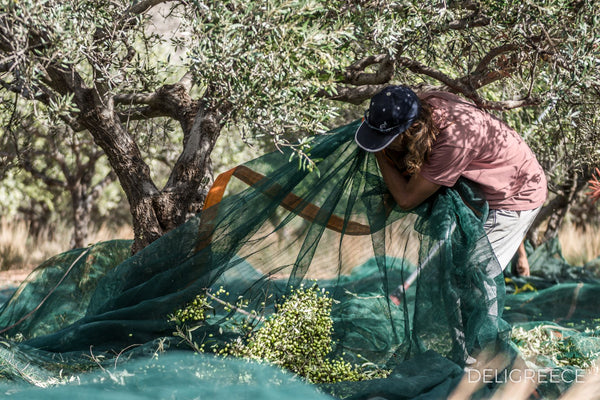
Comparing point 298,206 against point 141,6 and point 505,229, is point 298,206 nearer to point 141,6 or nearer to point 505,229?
point 505,229

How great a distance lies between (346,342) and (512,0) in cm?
263

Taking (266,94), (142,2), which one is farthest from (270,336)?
(142,2)

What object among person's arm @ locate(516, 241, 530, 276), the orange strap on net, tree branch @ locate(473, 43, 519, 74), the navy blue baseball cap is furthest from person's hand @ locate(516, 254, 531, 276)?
the navy blue baseball cap

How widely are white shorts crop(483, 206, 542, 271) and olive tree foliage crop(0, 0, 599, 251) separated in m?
0.85

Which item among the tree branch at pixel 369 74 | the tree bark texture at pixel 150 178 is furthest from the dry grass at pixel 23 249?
the tree branch at pixel 369 74

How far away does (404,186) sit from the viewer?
4.02 meters

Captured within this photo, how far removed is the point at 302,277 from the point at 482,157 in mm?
1505

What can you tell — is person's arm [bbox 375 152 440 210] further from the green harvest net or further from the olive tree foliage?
the olive tree foliage

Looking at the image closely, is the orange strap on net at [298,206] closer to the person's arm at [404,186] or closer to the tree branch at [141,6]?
the person's arm at [404,186]

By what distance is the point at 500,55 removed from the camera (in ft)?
15.9

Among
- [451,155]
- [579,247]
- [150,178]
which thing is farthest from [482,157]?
[579,247]

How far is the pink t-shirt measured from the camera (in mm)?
3775

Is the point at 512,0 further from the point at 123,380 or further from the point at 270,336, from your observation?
the point at 123,380

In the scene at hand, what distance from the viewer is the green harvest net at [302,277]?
3.69 m
